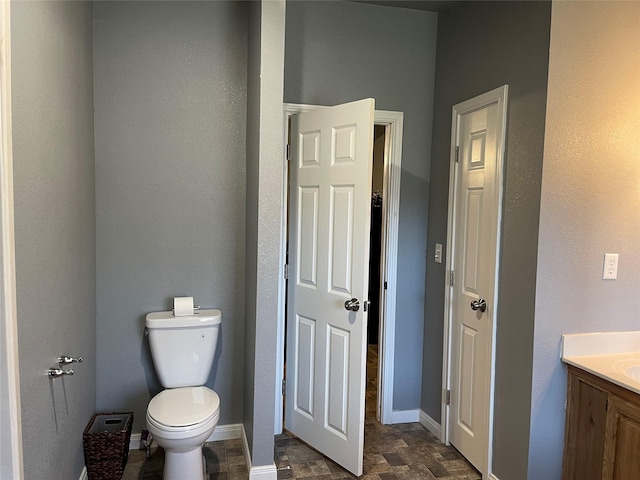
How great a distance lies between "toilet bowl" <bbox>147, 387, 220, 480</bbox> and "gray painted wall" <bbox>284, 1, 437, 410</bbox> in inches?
53.4

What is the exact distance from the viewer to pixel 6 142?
53.2 inches

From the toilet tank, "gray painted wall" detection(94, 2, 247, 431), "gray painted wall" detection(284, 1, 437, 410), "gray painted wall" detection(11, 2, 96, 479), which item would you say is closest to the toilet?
the toilet tank

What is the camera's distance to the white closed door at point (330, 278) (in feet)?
8.04

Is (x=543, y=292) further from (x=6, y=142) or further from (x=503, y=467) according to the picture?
(x=6, y=142)

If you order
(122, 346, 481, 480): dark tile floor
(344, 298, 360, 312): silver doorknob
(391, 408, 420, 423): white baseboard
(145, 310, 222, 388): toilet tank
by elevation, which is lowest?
(122, 346, 481, 480): dark tile floor

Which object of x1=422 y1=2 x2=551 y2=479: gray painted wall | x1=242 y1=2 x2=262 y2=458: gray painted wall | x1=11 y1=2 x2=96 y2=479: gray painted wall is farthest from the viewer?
x1=242 y1=2 x2=262 y2=458: gray painted wall

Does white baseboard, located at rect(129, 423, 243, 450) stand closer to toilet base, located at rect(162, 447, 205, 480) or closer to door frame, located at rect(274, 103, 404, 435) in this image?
door frame, located at rect(274, 103, 404, 435)

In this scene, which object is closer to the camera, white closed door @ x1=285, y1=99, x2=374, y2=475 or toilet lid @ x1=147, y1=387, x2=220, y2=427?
toilet lid @ x1=147, y1=387, x2=220, y2=427

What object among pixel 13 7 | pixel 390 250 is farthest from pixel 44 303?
pixel 390 250

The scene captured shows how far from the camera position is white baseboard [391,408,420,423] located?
3.18 metres

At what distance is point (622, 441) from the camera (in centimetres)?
193

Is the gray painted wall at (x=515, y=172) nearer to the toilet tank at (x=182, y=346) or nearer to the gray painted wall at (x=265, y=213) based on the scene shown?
the gray painted wall at (x=265, y=213)

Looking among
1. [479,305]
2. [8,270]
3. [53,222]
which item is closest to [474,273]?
[479,305]

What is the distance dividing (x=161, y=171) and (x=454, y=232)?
1.69m
